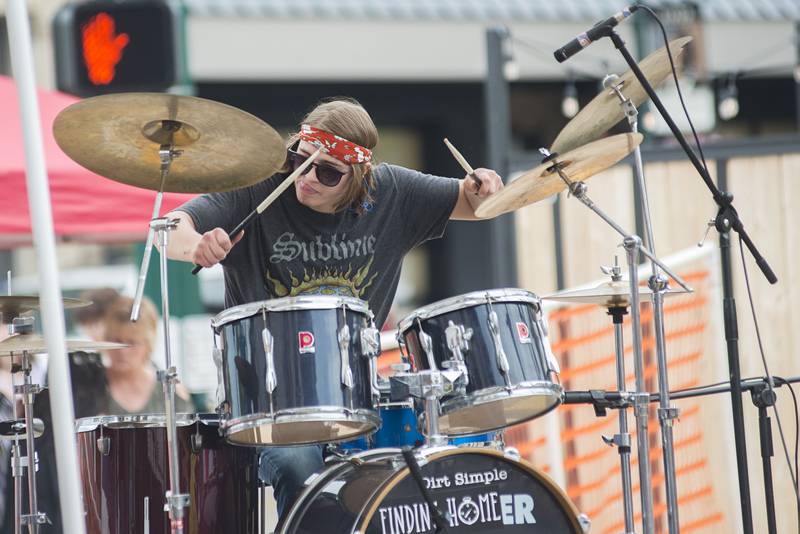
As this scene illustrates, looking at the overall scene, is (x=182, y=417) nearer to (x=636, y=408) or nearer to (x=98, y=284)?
(x=636, y=408)

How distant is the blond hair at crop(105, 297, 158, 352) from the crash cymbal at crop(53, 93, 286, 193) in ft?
7.91

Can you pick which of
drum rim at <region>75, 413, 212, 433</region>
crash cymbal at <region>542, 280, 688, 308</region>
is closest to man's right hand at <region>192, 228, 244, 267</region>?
drum rim at <region>75, 413, 212, 433</region>

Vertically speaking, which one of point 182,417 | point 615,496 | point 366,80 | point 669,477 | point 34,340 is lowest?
point 615,496

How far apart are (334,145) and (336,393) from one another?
0.88 m

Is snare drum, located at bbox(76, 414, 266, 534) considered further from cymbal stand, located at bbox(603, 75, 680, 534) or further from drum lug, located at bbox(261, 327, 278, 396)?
cymbal stand, located at bbox(603, 75, 680, 534)

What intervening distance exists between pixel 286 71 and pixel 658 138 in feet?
12.4

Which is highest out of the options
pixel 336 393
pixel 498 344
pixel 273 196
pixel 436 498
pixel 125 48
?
pixel 125 48

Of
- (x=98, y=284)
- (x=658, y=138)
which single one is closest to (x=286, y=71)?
(x=98, y=284)

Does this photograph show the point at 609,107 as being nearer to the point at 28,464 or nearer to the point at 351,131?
the point at 351,131

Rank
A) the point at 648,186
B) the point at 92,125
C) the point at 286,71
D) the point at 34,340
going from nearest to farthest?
1. the point at 92,125
2. the point at 34,340
3. the point at 648,186
4. the point at 286,71

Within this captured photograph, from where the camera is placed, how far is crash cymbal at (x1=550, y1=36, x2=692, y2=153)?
3959mm

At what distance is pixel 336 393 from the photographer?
3586 millimetres

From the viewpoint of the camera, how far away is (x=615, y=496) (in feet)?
20.6

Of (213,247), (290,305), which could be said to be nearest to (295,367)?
(290,305)
